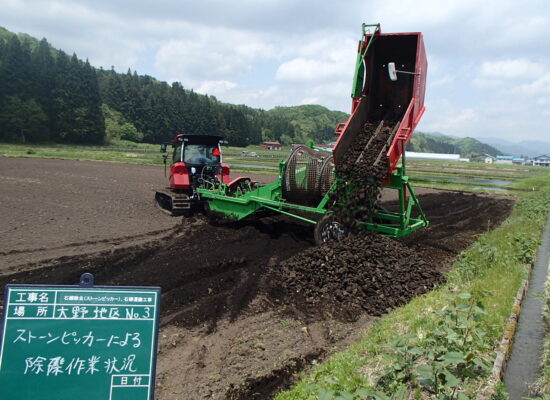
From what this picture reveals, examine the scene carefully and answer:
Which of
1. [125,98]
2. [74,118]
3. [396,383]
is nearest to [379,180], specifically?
[396,383]

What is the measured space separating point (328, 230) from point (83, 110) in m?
68.1

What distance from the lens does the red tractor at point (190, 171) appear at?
13.3 m

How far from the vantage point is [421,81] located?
9609mm

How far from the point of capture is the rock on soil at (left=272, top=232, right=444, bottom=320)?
6801 mm

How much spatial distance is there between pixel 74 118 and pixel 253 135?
38235 mm

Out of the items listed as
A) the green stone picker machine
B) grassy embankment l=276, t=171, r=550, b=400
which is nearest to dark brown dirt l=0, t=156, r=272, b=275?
the green stone picker machine

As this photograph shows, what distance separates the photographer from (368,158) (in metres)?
8.89

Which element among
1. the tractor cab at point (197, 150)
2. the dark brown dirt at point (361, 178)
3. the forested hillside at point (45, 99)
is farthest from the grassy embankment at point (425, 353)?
the forested hillside at point (45, 99)

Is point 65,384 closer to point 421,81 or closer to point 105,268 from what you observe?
point 105,268

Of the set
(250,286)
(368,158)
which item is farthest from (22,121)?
(250,286)

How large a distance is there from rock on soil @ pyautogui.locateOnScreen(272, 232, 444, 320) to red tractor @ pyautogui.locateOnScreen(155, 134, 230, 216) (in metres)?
5.99

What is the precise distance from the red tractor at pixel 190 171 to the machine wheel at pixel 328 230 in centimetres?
478

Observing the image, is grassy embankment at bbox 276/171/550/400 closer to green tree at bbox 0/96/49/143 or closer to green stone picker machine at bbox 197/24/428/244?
green stone picker machine at bbox 197/24/428/244

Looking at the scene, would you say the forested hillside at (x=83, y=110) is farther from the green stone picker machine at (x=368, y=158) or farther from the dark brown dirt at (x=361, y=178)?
the dark brown dirt at (x=361, y=178)
